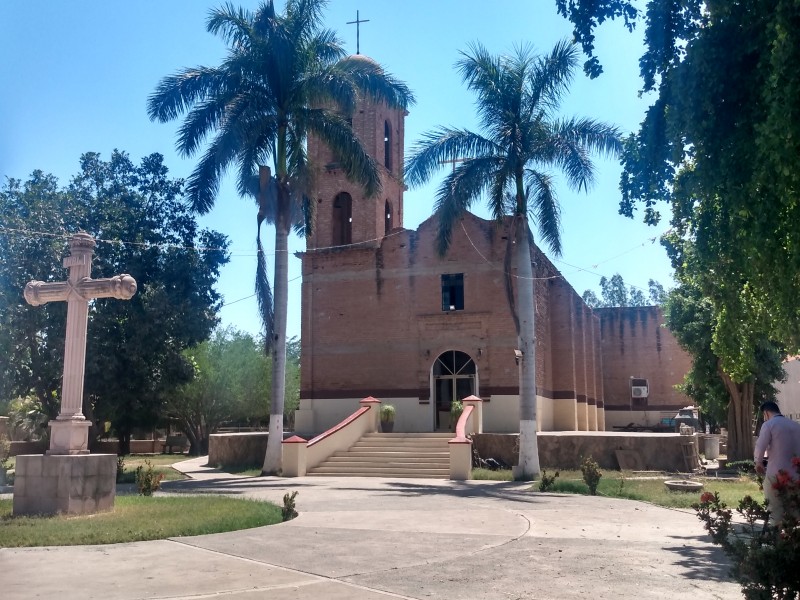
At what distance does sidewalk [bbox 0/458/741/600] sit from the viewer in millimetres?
6922

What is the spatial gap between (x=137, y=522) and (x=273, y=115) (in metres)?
15.8

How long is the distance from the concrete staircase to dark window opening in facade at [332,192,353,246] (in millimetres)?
10761

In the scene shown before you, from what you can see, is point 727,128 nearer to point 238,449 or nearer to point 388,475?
point 388,475

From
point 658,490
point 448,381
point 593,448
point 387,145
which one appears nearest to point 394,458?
point 593,448

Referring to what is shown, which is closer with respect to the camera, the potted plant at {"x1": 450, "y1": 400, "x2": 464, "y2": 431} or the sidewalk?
the sidewalk

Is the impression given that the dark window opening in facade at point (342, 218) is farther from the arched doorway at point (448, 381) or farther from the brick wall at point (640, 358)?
the brick wall at point (640, 358)

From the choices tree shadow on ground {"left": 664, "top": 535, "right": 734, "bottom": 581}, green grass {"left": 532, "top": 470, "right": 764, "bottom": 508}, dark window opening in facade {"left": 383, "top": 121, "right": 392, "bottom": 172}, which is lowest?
green grass {"left": 532, "top": 470, "right": 764, "bottom": 508}

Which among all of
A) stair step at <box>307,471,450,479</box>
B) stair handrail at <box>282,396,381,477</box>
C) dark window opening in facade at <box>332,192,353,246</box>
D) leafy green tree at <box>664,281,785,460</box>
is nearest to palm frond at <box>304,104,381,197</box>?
stair handrail at <box>282,396,381,477</box>

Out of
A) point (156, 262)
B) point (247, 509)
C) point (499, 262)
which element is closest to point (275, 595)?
point (247, 509)

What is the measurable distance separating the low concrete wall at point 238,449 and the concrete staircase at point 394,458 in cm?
379

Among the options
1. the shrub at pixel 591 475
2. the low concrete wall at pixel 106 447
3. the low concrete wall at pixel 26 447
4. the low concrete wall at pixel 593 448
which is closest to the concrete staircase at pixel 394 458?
the low concrete wall at pixel 593 448

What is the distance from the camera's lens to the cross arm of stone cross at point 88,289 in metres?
12.6

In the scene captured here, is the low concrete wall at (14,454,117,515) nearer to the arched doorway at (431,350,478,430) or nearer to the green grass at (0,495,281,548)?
the green grass at (0,495,281,548)

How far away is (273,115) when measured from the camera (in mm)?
23812
